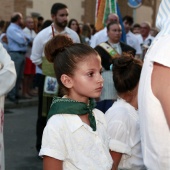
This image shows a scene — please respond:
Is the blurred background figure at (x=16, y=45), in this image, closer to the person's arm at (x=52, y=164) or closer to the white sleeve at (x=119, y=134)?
the white sleeve at (x=119, y=134)

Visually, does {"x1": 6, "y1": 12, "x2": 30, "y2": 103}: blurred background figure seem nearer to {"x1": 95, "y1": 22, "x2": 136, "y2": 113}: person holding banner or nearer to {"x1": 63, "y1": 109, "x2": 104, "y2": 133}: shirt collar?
{"x1": 95, "y1": 22, "x2": 136, "y2": 113}: person holding banner

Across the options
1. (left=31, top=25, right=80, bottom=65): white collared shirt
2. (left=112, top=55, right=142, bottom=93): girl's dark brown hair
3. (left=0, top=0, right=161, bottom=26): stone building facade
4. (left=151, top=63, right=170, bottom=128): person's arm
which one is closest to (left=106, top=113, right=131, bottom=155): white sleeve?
(left=112, top=55, right=142, bottom=93): girl's dark brown hair

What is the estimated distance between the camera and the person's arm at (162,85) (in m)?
1.72

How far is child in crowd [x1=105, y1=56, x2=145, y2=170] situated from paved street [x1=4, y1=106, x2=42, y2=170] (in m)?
2.48

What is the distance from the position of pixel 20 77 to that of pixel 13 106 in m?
0.72

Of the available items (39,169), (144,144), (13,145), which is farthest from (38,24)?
(144,144)

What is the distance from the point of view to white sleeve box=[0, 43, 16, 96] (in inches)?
128

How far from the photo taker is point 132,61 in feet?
9.63

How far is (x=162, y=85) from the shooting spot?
5.70ft

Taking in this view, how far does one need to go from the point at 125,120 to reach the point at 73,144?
23.5 inches

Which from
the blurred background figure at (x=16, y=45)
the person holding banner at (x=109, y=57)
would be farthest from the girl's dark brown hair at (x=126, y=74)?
the blurred background figure at (x=16, y=45)

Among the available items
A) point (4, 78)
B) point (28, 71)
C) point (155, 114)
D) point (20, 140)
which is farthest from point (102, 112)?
point (28, 71)

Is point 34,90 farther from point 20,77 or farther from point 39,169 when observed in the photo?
point 39,169

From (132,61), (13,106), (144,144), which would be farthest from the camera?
(13,106)
